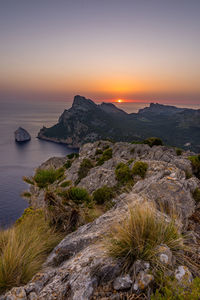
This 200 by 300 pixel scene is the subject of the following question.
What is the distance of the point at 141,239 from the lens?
303 centimetres

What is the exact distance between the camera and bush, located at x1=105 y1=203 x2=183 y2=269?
9.57 ft

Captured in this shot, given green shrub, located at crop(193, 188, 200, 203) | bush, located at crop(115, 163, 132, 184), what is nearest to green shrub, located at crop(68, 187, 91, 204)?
green shrub, located at crop(193, 188, 200, 203)

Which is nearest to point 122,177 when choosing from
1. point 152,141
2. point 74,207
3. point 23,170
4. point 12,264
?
point 74,207

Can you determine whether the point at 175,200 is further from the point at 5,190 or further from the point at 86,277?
the point at 5,190

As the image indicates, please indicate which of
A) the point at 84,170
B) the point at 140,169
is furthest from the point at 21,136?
the point at 140,169

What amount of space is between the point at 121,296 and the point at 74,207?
226 inches

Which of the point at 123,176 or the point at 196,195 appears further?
the point at 123,176

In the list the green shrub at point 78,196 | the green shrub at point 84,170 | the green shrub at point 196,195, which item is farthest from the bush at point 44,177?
the green shrub at point 84,170

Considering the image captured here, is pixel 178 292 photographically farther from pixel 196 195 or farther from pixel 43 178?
pixel 43 178

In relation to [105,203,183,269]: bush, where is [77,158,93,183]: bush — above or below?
below

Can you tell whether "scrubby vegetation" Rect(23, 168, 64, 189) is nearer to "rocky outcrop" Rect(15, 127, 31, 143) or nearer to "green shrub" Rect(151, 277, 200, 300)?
"green shrub" Rect(151, 277, 200, 300)

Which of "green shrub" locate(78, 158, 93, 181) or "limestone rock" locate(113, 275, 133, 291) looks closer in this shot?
"limestone rock" locate(113, 275, 133, 291)

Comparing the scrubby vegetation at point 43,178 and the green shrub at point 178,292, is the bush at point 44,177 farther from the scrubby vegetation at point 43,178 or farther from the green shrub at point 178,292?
the green shrub at point 178,292

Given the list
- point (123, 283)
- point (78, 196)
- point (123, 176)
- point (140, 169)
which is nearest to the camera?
point (123, 283)
